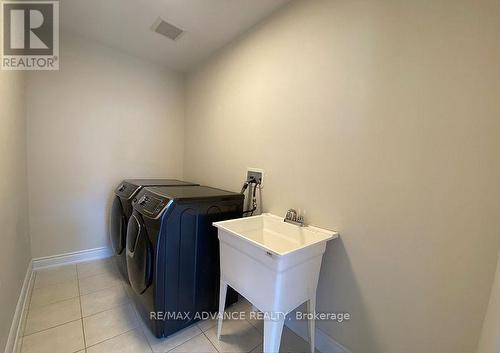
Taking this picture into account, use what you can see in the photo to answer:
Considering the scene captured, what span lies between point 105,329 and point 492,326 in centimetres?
199

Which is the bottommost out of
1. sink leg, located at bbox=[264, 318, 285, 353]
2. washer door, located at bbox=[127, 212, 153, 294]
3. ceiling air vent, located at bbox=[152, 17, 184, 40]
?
sink leg, located at bbox=[264, 318, 285, 353]

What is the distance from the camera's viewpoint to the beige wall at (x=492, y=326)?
0.68 meters

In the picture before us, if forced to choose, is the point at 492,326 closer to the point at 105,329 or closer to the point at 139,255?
the point at 139,255

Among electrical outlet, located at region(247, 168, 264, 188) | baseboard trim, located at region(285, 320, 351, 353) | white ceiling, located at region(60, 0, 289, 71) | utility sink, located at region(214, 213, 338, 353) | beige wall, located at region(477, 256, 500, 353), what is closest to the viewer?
beige wall, located at region(477, 256, 500, 353)

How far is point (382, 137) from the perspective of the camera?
3.44ft

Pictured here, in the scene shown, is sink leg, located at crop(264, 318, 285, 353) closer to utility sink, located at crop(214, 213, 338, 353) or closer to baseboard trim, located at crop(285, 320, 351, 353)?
utility sink, located at crop(214, 213, 338, 353)

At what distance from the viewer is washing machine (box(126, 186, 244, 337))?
1.25m

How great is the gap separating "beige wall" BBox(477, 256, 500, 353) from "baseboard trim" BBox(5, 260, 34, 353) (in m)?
2.11

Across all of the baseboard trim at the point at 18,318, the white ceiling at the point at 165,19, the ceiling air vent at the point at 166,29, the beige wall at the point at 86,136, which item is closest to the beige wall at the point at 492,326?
the white ceiling at the point at 165,19

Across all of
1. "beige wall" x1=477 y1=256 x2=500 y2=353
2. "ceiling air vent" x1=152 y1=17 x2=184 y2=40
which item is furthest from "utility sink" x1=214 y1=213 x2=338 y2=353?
"ceiling air vent" x1=152 y1=17 x2=184 y2=40

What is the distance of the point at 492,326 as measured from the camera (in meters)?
0.71

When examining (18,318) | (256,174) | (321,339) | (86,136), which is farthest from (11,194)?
(321,339)

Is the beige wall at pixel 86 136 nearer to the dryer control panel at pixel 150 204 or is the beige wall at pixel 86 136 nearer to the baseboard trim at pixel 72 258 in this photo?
the baseboard trim at pixel 72 258

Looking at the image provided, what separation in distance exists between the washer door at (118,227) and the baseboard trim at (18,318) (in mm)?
618
